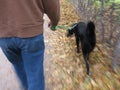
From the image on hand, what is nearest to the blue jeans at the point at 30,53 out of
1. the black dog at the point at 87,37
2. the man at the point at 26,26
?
the man at the point at 26,26

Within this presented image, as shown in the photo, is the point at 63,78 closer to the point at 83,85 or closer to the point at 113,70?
the point at 83,85

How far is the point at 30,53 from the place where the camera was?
7.90 feet

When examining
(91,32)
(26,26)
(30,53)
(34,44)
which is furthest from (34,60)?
(91,32)

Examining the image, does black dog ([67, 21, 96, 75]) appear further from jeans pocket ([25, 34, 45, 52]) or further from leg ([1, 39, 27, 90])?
jeans pocket ([25, 34, 45, 52])

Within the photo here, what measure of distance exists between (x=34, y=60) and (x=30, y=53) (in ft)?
0.42

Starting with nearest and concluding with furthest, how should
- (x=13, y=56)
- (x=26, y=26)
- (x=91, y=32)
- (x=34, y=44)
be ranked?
1. (x=26, y=26)
2. (x=34, y=44)
3. (x=13, y=56)
4. (x=91, y=32)

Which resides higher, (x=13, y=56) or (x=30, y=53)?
(x=30, y=53)

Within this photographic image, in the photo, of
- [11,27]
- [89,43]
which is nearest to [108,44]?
[89,43]

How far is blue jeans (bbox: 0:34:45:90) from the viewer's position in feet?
7.57

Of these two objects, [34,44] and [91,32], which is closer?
[34,44]

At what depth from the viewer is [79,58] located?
4496 millimetres

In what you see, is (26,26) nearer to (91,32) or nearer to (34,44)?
(34,44)

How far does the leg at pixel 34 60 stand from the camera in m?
2.34

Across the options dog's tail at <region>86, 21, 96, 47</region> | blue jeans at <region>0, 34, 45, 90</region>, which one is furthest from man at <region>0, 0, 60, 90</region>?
dog's tail at <region>86, 21, 96, 47</region>
